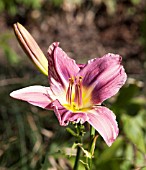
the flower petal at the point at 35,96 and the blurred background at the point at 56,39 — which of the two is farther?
the blurred background at the point at 56,39

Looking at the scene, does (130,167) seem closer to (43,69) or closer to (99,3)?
(43,69)

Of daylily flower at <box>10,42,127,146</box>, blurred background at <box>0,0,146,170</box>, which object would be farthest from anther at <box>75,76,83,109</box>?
blurred background at <box>0,0,146,170</box>

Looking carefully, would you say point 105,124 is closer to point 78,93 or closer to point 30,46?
point 78,93

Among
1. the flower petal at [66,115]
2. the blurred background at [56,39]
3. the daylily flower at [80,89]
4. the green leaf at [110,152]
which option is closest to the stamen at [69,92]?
the daylily flower at [80,89]

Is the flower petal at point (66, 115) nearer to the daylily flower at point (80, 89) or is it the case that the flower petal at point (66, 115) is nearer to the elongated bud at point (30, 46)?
the daylily flower at point (80, 89)

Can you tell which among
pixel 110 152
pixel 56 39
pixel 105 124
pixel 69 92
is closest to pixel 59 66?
pixel 69 92

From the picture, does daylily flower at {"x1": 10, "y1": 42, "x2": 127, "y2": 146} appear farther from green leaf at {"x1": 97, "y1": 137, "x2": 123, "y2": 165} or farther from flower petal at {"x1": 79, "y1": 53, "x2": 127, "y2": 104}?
green leaf at {"x1": 97, "y1": 137, "x2": 123, "y2": 165}
